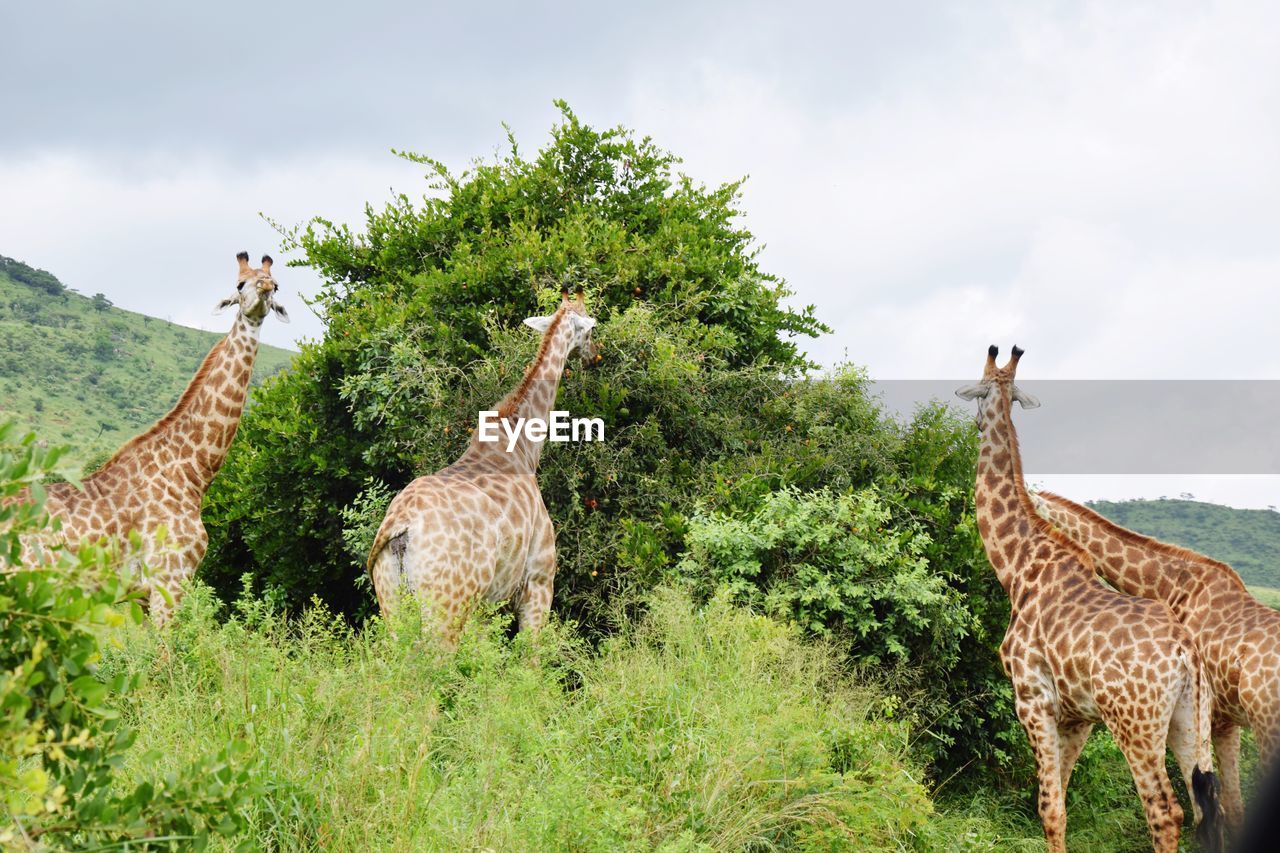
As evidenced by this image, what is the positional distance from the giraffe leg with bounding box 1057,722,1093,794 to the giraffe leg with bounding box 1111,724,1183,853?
82 cm

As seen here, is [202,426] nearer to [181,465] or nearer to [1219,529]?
[181,465]

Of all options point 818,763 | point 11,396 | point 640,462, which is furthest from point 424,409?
point 11,396

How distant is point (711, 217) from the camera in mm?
14961

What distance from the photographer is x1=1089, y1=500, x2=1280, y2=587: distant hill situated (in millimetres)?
26000

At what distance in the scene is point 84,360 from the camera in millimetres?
35906

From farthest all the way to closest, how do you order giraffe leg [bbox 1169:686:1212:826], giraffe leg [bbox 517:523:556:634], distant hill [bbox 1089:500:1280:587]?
1. distant hill [bbox 1089:500:1280:587]
2. giraffe leg [bbox 517:523:556:634]
3. giraffe leg [bbox 1169:686:1212:826]

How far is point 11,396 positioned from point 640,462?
25.6 meters

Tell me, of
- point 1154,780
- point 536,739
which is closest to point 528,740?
point 536,739

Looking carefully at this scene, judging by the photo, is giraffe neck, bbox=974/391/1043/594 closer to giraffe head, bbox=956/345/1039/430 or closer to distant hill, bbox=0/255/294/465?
giraffe head, bbox=956/345/1039/430

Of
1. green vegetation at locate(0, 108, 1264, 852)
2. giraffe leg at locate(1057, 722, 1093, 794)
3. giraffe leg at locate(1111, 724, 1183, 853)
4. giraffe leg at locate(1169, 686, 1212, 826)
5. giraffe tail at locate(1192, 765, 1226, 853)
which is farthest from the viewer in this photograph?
giraffe leg at locate(1057, 722, 1093, 794)

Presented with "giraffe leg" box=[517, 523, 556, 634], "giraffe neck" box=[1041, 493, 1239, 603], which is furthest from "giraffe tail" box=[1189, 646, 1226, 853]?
"giraffe leg" box=[517, 523, 556, 634]

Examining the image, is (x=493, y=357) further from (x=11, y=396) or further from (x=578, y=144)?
(x=11, y=396)

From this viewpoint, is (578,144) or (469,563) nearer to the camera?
(469,563)

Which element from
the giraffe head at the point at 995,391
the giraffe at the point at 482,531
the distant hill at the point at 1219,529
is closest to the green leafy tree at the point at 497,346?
the giraffe at the point at 482,531
